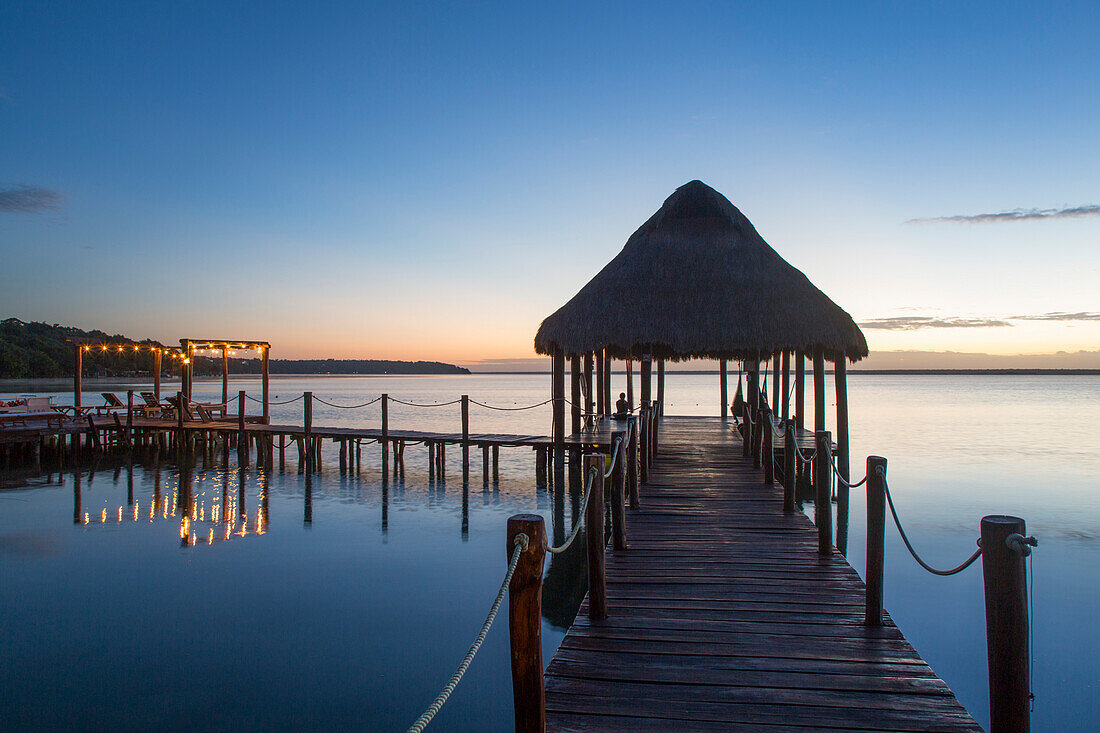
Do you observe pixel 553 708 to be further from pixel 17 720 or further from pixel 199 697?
pixel 17 720

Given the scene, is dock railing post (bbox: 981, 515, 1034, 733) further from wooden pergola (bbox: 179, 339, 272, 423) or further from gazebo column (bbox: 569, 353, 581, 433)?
wooden pergola (bbox: 179, 339, 272, 423)

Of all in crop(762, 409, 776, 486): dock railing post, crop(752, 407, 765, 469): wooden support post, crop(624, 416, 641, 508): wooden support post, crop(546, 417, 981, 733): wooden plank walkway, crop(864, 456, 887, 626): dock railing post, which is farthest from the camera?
crop(752, 407, 765, 469): wooden support post

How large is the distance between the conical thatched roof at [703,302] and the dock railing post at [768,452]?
2.76 m

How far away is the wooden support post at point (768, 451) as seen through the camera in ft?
28.1

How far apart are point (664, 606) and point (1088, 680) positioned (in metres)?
4.74

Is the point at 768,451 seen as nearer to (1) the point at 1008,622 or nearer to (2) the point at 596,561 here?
(2) the point at 596,561

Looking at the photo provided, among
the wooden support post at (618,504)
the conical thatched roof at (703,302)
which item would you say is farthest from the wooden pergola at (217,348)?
the wooden support post at (618,504)

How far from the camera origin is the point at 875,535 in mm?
4148

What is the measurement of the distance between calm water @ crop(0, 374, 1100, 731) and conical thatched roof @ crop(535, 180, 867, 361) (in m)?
3.50

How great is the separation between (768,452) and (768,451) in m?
0.02

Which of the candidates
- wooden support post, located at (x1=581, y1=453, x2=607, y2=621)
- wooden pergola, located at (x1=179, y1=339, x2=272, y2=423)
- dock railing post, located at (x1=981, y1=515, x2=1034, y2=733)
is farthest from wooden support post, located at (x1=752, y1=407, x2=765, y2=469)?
wooden pergola, located at (x1=179, y1=339, x2=272, y2=423)

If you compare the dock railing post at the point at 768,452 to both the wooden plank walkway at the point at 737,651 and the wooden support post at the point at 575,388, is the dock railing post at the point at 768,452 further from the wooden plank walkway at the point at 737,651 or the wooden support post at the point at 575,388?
the wooden support post at the point at 575,388

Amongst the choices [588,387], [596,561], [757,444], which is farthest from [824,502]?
[588,387]

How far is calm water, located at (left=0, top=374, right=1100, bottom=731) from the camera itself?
550 centimetres
